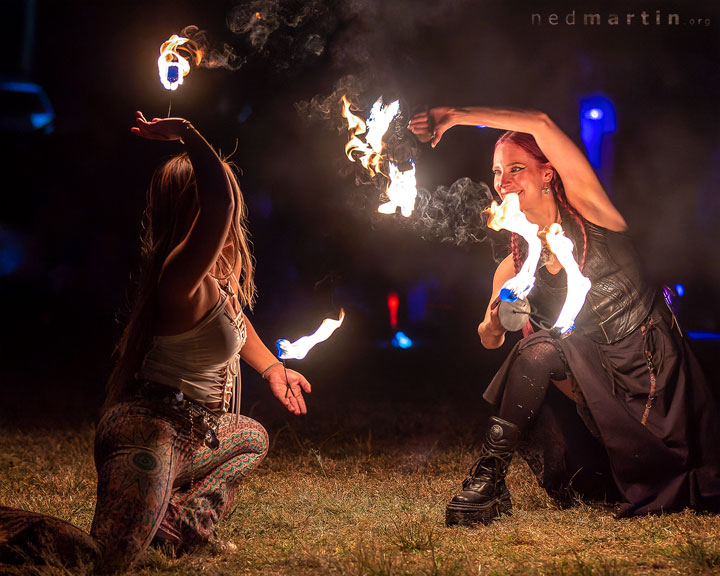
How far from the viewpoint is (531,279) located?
389 cm

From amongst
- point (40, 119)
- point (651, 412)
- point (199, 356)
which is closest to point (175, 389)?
point (199, 356)

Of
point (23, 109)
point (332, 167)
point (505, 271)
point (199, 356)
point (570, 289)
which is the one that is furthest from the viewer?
point (23, 109)

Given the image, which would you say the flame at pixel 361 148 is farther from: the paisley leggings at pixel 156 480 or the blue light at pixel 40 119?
the blue light at pixel 40 119

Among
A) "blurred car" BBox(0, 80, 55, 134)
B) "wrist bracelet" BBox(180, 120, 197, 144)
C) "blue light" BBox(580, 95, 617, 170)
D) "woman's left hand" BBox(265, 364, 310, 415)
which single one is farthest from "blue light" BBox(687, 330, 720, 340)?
"blurred car" BBox(0, 80, 55, 134)

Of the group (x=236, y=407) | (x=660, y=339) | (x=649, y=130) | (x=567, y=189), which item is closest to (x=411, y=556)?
(x=236, y=407)

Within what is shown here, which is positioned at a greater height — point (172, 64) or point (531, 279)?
point (172, 64)

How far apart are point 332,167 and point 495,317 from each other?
2.87 meters

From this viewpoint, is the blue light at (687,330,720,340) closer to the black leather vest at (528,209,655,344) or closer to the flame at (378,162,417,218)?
Answer: the black leather vest at (528,209,655,344)

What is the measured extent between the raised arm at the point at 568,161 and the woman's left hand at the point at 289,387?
1695 mm

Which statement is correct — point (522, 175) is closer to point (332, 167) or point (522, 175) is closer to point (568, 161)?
point (568, 161)

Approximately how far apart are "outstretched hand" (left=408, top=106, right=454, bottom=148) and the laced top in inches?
67.2

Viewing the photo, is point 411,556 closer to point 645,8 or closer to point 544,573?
point 544,573

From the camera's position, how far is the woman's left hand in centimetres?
348

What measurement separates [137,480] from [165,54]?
232 centimetres
